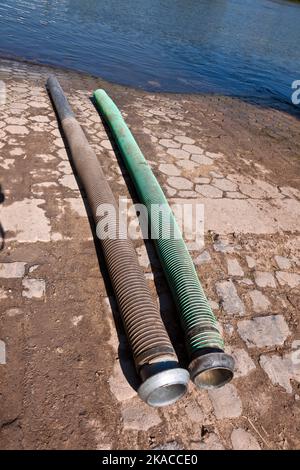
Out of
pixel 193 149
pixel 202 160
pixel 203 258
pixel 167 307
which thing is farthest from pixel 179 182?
pixel 167 307

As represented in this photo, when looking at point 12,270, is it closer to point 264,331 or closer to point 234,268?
point 234,268

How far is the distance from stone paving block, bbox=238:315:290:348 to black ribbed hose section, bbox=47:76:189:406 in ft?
2.64

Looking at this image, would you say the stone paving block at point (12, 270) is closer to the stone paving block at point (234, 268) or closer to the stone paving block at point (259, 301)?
the stone paving block at point (234, 268)

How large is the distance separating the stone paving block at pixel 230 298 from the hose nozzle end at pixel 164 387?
3.13 feet

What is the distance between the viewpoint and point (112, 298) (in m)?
2.95

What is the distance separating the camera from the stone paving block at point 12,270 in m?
2.99

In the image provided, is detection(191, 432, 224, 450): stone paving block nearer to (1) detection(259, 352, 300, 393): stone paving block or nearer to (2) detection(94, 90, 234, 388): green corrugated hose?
(2) detection(94, 90, 234, 388): green corrugated hose

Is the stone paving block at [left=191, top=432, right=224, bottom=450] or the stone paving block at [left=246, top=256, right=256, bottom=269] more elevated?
the stone paving block at [left=246, top=256, right=256, bottom=269]

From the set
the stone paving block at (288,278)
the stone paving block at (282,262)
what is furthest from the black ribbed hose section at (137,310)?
the stone paving block at (282,262)

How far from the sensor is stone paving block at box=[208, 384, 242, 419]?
92.4 inches

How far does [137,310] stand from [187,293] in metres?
0.45

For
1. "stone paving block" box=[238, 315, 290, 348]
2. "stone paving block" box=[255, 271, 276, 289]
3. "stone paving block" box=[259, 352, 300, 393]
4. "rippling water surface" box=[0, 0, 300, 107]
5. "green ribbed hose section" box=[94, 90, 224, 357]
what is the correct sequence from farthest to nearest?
"rippling water surface" box=[0, 0, 300, 107] < "stone paving block" box=[255, 271, 276, 289] < "stone paving block" box=[238, 315, 290, 348] < "stone paving block" box=[259, 352, 300, 393] < "green ribbed hose section" box=[94, 90, 224, 357]

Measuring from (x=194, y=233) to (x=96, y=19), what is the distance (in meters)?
14.9

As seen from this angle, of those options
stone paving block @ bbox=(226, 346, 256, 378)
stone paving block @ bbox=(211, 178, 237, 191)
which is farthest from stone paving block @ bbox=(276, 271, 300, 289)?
stone paving block @ bbox=(211, 178, 237, 191)
